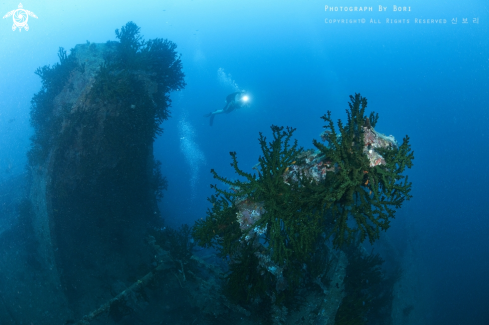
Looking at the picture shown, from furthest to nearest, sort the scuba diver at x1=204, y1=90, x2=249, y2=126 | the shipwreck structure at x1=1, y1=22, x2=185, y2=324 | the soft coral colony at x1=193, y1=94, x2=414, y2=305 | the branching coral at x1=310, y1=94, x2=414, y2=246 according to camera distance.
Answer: the scuba diver at x1=204, y1=90, x2=249, y2=126, the shipwreck structure at x1=1, y1=22, x2=185, y2=324, the soft coral colony at x1=193, y1=94, x2=414, y2=305, the branching coral at x1=310, y1=94, x2=414, y2=246

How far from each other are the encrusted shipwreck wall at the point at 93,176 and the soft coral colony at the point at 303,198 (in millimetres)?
4785

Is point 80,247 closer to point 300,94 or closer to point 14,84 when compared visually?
point 300,94

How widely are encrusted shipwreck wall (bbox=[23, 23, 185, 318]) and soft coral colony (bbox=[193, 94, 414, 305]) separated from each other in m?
4.79

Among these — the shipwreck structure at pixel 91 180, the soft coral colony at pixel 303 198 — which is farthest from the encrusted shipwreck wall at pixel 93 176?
the soft coral colony at pixel 303 198

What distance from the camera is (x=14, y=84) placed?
3369 inches

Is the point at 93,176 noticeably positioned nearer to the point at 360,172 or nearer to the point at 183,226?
the point at 183,226

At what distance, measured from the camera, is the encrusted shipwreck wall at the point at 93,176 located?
25.2 feet

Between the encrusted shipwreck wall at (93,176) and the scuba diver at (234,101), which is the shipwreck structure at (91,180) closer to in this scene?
the encrusted shipwreck wall at (93,176)

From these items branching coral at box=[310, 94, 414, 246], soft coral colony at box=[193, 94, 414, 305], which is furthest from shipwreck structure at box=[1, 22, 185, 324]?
branching coral at box=[310, 94, 414, 246]

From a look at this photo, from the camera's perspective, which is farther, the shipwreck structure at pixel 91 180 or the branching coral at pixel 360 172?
the shipwreck structure at pixel 91 180

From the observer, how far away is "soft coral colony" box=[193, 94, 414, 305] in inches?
121

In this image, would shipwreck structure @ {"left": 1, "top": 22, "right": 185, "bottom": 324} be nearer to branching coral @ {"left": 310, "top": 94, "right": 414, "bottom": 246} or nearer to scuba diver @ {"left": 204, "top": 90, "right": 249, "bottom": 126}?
branching coral @ {"left": 310, "top": 94, "right": 414, "bottom": 246}

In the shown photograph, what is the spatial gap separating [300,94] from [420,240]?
54213 millimetres

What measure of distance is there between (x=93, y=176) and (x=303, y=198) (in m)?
7.47
